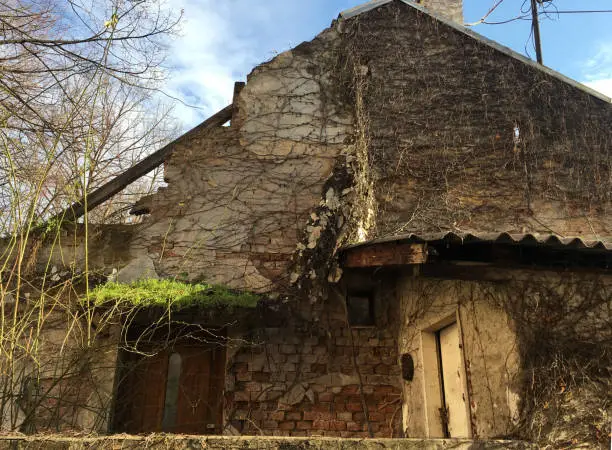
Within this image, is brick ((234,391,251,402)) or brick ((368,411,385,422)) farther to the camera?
brick ((368,411,385,422))

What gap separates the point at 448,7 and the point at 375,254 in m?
6.60

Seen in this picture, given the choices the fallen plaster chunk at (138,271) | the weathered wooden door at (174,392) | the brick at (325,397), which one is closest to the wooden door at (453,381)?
the brick at (325,397)

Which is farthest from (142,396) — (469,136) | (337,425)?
(469,136)

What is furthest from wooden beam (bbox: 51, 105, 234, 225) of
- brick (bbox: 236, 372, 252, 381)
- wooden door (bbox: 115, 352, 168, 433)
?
brick (bbox: 236, 372, 252, 381)

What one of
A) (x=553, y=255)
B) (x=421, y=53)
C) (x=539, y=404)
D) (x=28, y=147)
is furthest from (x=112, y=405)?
(x=421, y=53)

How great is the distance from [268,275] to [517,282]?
284 centimetres

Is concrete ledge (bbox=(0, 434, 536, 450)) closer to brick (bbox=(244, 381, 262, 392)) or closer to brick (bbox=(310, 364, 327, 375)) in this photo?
brick (bbox=(244, 381, 262, 392))

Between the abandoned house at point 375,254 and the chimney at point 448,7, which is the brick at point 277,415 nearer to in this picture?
the abandoned house at point 375,254

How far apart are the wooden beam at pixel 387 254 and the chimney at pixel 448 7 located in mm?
6238

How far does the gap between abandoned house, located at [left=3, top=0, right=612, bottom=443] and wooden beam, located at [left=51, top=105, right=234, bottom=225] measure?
5 cm

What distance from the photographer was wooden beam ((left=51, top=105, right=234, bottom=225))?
6.49 meters

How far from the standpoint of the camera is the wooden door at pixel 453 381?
5062 mm

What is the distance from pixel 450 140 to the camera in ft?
24.0

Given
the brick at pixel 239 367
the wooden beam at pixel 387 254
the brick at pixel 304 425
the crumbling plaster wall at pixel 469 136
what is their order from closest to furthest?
the wooden beam at pixel 387 254
the brick at pixel 304 425
the brick at pixel 239 367
the crumbling plaster wall at pixel 469 136
